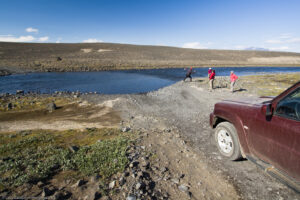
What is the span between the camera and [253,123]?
3.72m

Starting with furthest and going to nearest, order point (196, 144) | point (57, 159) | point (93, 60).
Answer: point (93, 60), point (196, 144), point (57, 159)

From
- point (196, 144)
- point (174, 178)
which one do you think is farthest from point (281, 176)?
point (196, 144)

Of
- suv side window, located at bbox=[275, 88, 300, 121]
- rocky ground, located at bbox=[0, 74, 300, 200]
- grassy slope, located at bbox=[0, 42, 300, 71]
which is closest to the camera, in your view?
suv side window, located at bbox=[275, 88, 300, 121]

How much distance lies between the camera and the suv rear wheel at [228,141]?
435cm

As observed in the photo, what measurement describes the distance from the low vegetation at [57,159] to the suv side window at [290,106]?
368 centimetres

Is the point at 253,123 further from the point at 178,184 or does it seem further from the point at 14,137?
the point at 14,137

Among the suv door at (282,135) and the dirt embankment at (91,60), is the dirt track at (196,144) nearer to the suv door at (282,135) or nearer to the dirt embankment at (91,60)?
the suv door at (282,135)

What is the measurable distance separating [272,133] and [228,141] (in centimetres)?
154

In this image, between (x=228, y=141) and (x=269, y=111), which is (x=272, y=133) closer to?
(x=269, y=111)

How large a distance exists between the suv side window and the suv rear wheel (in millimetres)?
1359

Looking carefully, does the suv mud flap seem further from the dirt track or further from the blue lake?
the blue lake

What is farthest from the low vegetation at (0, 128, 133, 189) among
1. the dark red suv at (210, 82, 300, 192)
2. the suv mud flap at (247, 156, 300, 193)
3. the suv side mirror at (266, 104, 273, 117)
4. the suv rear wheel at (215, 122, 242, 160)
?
the suv side mirror at (266, 104, 273, 117)

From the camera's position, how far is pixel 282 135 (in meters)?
3.10

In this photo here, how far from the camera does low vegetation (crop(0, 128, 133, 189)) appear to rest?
3.73 metres
